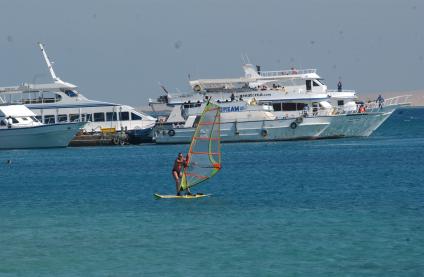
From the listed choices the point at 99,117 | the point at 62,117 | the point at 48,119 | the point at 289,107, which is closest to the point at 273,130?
the point at 289,107

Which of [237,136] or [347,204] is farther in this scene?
[237,136]

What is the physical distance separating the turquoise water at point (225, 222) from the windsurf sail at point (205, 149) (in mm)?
1018

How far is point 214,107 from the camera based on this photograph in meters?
38.8

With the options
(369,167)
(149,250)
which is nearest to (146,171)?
(369,167)

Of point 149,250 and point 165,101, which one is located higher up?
point 165,101

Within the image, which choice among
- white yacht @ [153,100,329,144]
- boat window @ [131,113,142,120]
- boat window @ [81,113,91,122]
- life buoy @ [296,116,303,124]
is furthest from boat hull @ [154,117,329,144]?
boat window @ [81,113,91,122]

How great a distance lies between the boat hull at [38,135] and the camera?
80.1 metres

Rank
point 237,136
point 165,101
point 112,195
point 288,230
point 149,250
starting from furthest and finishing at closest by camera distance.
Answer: point 165,101
point 237,136
point 112,195
point 288,230
point 149,250

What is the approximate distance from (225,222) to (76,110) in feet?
187

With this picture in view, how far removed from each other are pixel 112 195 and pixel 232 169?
14.8 meters

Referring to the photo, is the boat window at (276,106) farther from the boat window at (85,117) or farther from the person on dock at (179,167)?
the person on dock at (179,167)

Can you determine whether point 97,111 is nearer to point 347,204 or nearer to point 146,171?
point 146,171

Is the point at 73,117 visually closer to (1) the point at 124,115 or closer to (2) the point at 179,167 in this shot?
(1) the point at 124,115

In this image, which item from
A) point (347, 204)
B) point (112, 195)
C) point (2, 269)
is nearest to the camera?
point (2, 269)
